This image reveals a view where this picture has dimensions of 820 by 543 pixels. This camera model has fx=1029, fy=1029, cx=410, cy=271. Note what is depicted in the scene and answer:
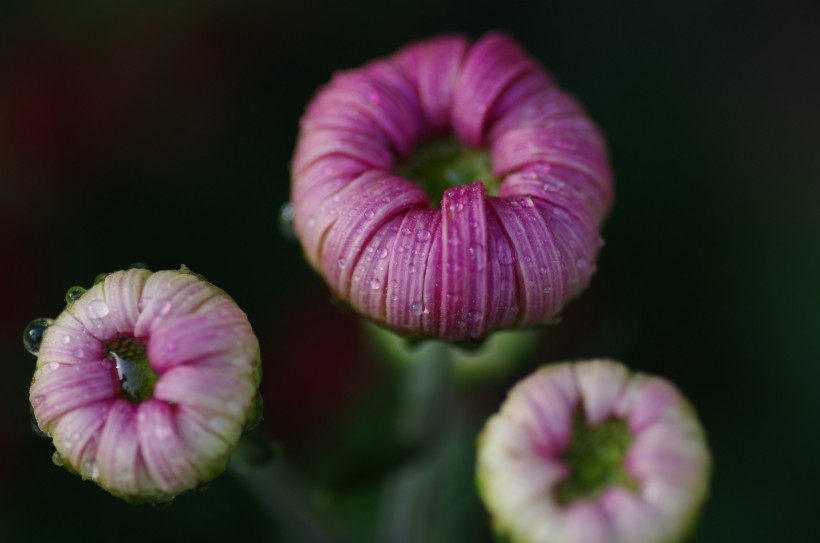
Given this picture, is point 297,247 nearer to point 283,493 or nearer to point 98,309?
point 283,493

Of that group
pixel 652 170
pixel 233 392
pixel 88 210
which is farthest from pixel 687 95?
pixel 233 392

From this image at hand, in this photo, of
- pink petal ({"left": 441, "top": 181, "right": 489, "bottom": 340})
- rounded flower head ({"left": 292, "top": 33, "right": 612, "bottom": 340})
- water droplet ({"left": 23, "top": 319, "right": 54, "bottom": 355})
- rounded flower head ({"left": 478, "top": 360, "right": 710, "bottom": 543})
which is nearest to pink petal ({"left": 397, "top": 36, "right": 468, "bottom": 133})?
rounded flower head ({"left": 292, "top": 33, "right": 612, "bottom": 340})

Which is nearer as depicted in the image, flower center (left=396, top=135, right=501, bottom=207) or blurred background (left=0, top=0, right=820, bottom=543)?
flower center (left=396, top=135, right=501, bottom=207)

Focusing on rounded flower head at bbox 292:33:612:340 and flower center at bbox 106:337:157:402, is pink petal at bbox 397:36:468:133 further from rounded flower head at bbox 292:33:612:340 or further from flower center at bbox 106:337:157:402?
flower center at bbox 106:337:157:402

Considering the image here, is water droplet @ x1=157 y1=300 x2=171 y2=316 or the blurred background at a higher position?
water droplet @ x1=157 y1=300 x2=171 y2=316

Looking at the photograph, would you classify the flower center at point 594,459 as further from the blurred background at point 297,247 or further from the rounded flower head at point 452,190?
the blurred background at point 297,247

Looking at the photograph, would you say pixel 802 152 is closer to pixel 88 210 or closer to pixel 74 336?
pixel 88 210

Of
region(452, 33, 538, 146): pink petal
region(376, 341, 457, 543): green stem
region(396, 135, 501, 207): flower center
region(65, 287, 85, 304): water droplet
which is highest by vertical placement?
region(452, 33, 538, 146): pink petal
